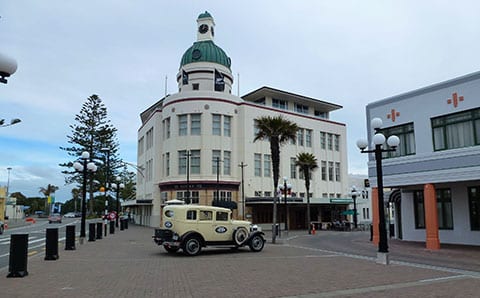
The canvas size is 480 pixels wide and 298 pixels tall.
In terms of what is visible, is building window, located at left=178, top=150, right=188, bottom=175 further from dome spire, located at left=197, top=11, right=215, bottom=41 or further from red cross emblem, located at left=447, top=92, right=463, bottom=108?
red cross emblem, located at left=447, top=92, right=463, bottom=108

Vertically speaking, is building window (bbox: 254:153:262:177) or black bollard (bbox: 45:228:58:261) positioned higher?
building window (bbox: 254:153:262:177)

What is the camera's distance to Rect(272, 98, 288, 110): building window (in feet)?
172

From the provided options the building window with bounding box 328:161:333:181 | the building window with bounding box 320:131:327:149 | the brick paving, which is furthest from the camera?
the building window with bounding box 328:161:333:181

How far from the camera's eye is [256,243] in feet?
62.1

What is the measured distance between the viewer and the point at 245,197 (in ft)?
143

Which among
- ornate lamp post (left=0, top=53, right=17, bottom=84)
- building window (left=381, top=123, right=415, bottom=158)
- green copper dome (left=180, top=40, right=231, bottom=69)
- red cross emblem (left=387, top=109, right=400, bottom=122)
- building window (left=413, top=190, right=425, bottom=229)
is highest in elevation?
green copper dome (left=180, top=40, right=231, bottom=69)

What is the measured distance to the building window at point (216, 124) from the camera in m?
44.2

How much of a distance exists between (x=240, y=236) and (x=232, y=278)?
286 inches

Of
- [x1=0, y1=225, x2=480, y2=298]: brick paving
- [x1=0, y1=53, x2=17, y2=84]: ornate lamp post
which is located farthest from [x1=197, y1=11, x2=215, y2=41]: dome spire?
[x1=0, y1=53, x2=17, y2=84]: ornate lamp post

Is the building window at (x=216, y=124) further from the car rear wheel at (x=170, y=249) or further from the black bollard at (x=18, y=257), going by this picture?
the black bollard at (x=18, y=257)

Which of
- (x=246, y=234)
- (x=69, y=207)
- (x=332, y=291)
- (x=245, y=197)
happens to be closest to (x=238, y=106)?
(x=245, y=197)

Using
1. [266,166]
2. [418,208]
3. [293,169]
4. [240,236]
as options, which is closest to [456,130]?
[418,208]

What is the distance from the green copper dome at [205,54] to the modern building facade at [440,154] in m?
27.3

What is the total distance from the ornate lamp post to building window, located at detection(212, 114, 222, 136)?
3927 centimetres
